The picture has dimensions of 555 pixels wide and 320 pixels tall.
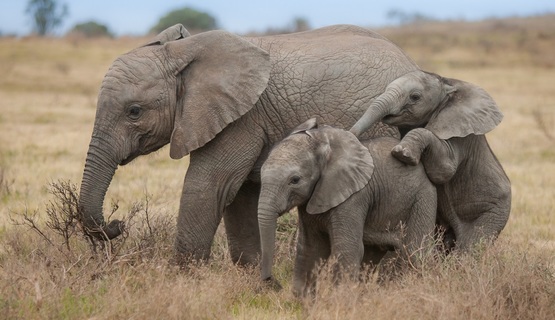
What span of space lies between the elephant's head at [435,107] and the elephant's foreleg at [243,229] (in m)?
1.55

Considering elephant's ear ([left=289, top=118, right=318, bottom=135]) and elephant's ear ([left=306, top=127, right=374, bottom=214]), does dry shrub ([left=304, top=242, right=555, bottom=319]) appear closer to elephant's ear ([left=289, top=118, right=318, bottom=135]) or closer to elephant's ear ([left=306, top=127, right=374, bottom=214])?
elephant's ear ([left=306, top=127, right=374, bottom=214])

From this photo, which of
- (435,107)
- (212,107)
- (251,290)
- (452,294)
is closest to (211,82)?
(212,107)

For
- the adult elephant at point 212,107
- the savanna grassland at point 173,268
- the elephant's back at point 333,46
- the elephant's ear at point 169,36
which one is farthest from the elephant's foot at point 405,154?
the elephant's ear at point 169,36

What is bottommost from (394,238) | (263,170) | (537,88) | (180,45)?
(537,88)

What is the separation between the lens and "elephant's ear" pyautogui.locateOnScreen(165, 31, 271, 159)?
7.80 metres

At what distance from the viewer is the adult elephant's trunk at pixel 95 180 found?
7797 mm

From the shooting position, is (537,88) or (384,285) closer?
(384,285)

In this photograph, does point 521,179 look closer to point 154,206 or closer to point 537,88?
point 154,206

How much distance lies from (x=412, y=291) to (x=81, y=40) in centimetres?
4296

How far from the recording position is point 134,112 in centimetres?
787

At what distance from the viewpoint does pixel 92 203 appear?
308 inches

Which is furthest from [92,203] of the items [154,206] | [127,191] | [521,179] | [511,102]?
[511,102]

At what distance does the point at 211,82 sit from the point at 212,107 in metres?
0.20

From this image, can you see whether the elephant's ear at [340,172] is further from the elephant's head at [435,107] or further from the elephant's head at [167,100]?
the elephant's head at [167,100]
